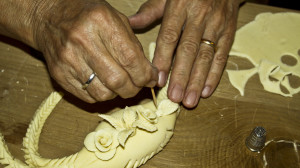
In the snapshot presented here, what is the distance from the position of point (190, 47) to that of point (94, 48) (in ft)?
2.10

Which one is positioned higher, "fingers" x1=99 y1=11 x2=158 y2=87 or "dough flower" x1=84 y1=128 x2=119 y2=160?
"fingers" x1=99 y1=11 x2=158 y2=87

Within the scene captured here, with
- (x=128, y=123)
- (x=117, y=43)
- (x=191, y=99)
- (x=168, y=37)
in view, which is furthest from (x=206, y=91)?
(x=117, y=43)

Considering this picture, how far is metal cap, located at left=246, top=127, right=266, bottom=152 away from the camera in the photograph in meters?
1.62

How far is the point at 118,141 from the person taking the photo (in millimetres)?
1441

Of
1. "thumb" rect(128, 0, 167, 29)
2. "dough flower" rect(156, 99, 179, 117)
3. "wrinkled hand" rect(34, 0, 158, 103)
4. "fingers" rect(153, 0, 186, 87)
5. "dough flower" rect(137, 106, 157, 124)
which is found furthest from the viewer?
"thumb" rect(128, 0, 167, 29)

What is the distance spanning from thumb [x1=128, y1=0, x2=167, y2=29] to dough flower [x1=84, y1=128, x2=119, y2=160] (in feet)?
2.67

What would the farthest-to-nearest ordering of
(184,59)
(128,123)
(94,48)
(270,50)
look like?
(270,50)
(184,59)
(128,123)
(94,48)

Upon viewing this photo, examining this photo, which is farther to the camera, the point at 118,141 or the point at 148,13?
the point at 148,13

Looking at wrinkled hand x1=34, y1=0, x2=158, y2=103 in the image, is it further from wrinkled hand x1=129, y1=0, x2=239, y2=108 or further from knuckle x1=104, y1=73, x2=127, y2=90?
wrinkled hand x1=129, y1=0, x2=239, y2=108

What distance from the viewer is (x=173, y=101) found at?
5.55 ft

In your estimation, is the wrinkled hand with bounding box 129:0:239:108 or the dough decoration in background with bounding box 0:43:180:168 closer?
the dough decoration in background with bounding box 0:43:180:168

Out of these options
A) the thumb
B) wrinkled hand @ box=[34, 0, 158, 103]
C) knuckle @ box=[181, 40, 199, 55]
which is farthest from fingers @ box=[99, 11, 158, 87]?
the thumb

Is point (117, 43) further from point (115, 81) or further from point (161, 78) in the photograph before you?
point (161, 78)

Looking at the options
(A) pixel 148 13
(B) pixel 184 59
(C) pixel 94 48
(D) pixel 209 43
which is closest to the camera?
(C) pixel 94 48
